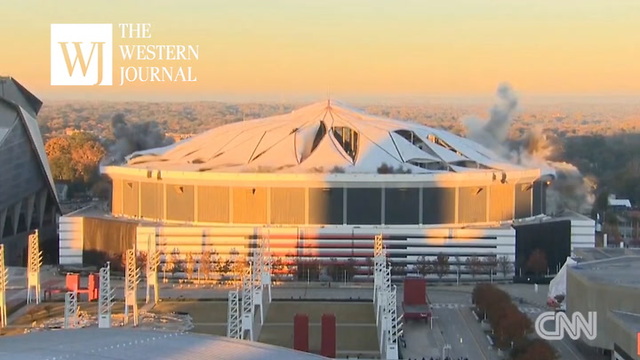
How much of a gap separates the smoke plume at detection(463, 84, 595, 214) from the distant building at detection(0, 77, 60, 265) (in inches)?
791

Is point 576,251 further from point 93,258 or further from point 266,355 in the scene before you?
point 266,355

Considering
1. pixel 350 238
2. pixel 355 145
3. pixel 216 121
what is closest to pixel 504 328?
pixel 350 238

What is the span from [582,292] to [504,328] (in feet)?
6.47

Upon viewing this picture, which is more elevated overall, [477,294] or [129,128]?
[129,128]

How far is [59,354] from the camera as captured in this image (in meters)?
10.8

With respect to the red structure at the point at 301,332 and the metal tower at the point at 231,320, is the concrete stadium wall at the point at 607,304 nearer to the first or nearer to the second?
the red structure at the point at 301,332

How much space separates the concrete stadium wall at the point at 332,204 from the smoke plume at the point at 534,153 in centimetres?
676

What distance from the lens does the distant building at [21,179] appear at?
37625mm

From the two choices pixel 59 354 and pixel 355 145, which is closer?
pixel 59 354

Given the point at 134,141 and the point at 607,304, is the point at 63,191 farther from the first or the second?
the point at 607,304

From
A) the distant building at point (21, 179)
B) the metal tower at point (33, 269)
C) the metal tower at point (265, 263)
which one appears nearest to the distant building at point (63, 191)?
Result: the distant building at point (21, 179)

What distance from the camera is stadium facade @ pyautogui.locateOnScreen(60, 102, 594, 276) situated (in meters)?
34.4

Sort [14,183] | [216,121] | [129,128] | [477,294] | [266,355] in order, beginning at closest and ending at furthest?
[266,355] → [477,294] → [14,183] → [129,128] → [216,121]

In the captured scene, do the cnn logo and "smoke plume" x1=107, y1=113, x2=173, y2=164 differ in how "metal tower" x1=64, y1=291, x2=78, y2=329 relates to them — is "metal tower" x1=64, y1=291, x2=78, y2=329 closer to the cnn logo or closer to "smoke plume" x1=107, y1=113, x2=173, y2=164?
the cnn logo
